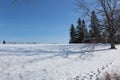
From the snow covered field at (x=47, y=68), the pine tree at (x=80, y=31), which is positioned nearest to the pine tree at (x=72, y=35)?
the pine tree at (x=80, y=31)

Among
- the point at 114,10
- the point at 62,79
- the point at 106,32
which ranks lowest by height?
the point at 62,79

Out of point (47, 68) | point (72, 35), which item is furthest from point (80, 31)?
point (47, 68)

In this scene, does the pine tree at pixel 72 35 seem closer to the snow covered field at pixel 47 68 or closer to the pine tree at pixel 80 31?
the pine tree at pixel 80 31

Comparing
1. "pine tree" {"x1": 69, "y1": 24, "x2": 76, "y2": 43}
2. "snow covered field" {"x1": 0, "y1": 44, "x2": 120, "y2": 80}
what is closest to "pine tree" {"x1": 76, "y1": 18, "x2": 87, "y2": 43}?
"pine tree" {"x1": 69, "y1": 24, "x2": 76, "y2": 43}

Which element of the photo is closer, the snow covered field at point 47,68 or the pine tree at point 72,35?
the snow covered field at point 47,68

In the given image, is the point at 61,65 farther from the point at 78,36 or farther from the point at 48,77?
the point at 78,36

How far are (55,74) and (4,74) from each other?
2590mm

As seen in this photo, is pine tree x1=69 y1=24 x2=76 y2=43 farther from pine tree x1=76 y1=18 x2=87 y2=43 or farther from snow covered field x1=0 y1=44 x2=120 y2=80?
snow covered field x1=0 y1=44 x2=120 y2=80

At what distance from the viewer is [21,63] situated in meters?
11.7

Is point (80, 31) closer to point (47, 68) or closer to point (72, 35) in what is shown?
point (72, 35)

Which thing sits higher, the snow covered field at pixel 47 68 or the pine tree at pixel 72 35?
the pine tree at pixel 72 35

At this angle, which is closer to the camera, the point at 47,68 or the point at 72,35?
the point at 47,68

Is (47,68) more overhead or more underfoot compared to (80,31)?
more underfoot

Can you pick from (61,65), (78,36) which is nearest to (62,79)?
(61,65)
